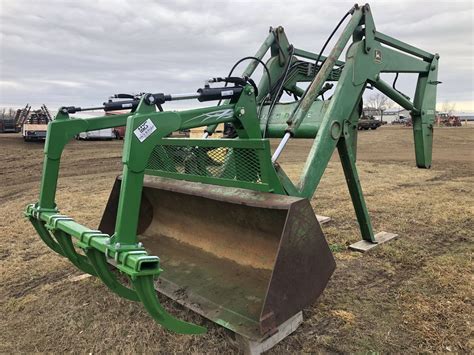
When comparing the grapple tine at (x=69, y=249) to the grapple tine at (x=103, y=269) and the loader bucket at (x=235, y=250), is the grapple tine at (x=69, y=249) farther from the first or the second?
the loader bucket at (x=235, y=250)

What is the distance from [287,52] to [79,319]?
143 inches

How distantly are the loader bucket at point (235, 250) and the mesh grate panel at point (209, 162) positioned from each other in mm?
126

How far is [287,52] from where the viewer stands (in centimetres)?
493

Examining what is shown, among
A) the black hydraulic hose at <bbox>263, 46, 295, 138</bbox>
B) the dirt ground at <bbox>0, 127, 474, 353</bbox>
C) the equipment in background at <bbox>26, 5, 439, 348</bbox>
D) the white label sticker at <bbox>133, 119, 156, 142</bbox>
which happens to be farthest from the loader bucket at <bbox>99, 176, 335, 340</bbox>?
the black hydraulic hose at <bbox>263, 46, 295, 138</bbox>

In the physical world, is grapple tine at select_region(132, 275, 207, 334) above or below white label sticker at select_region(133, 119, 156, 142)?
below

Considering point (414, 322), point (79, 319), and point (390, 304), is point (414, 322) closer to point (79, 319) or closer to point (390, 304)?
point (390, 304)

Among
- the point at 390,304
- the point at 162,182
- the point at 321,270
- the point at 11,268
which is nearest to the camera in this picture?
the point at 321,270

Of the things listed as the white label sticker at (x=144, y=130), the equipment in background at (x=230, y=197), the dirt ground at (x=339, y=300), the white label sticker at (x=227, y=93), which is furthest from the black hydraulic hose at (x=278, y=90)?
the white label sticker at (x=144, y=130)

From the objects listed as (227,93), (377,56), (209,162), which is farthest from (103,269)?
(377,56)

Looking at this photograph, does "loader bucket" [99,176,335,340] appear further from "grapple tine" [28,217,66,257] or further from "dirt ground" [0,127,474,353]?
"grapple tine" [28,217,66,257]

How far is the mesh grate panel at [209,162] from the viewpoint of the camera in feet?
9.78

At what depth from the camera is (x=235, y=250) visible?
3529 mm

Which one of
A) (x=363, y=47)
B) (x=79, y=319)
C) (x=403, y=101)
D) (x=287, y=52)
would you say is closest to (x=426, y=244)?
(x=403, y=101)

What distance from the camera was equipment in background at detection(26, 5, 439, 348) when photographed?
2.46m
